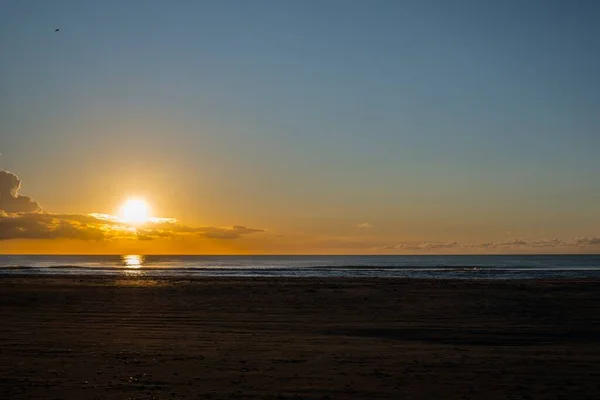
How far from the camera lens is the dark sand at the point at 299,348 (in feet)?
41.9

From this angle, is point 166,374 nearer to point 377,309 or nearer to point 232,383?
point 232,383

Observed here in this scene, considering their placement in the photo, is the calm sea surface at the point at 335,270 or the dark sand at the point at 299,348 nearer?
the dark sand at the point at 299,348

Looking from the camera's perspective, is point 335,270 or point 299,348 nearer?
point 299,348

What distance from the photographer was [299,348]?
1784 centimetres

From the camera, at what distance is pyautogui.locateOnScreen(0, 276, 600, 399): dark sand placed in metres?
12.8

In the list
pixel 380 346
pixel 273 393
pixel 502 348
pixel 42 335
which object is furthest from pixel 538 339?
pixel 42 335

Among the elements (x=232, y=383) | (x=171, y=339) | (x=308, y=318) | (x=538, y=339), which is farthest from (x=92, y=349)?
(x=538, y=339)

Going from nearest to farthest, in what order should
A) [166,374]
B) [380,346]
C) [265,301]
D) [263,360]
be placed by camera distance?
[166,374]
[263,360]
[380,346]
[265,301]

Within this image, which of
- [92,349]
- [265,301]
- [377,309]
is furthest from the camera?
[265,301]

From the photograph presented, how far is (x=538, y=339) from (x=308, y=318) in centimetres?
991

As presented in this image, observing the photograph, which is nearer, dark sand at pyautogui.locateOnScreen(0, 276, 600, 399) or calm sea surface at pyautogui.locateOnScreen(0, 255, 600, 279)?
dark sand at pyautogui.locateOnScreen(0, 276, 600, 399)

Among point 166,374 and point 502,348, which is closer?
point 166,374

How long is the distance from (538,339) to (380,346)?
614 centimetres

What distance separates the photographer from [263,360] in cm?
1584
